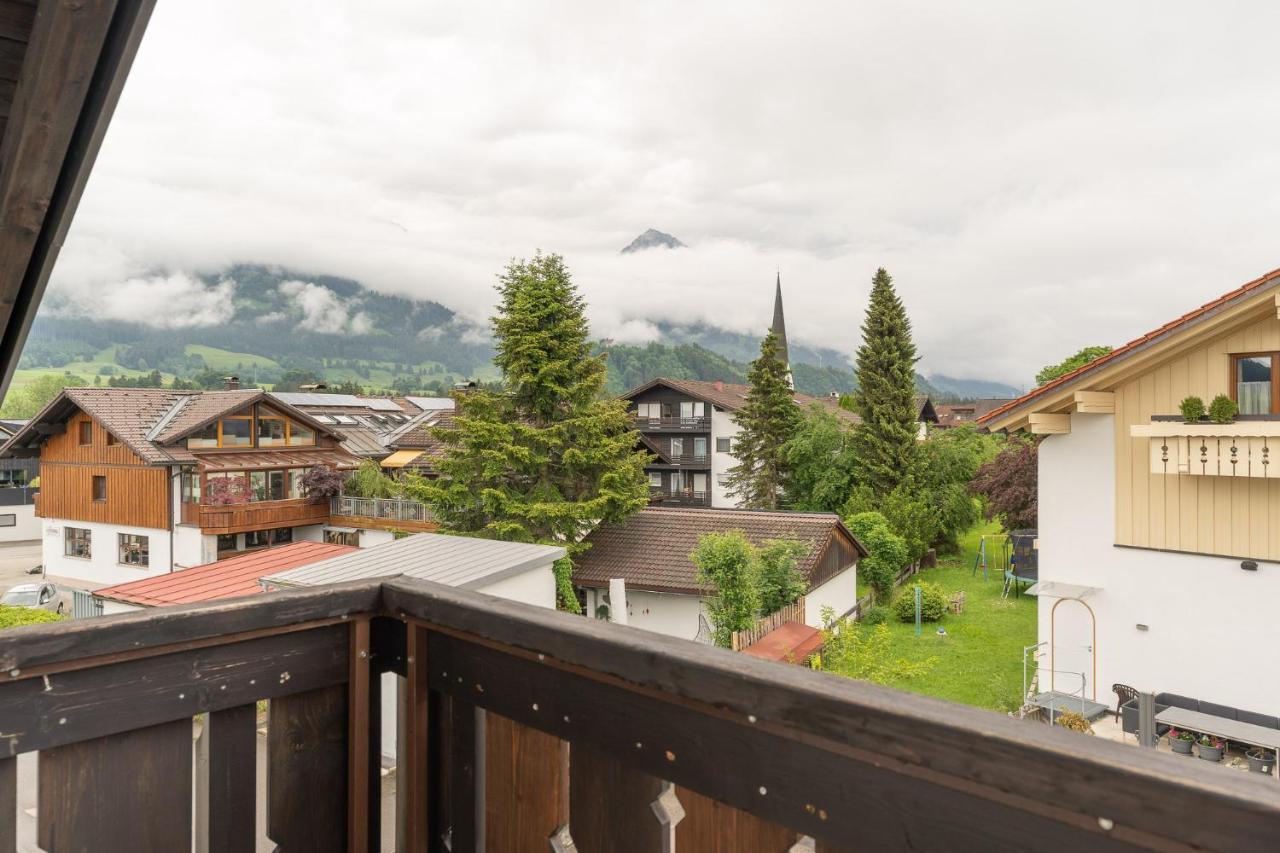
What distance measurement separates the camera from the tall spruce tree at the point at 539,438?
16250 mm

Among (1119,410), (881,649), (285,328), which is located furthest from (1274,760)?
(285,328)

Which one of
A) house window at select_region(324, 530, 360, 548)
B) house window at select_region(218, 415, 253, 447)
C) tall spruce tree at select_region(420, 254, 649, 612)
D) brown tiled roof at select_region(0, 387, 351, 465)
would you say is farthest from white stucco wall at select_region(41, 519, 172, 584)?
tall spruce tree at select_region(420, 254, 649, 612)

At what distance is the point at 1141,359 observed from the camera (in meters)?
8.08

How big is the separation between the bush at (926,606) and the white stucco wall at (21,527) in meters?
33.9

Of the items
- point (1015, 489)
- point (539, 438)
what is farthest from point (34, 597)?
point (1015, 489)

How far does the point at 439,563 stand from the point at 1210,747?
323 inches

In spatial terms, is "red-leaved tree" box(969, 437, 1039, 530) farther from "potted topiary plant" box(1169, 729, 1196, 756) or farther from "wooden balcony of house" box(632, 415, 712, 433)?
"wooden balcony of house" box(632, 415, 712, 433)

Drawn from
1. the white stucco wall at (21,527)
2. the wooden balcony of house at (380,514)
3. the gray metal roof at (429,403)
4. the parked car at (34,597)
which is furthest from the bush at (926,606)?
the white stucco wall at (21,527)

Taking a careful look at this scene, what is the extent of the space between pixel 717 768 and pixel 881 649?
44.2 feet

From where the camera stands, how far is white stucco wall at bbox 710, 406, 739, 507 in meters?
30.8

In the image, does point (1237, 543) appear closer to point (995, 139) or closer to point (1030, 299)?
point (995, 139)

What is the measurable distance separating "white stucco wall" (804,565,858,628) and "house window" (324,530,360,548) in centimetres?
1381

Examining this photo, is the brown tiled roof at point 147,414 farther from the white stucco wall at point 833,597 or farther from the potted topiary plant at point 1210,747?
the potted topiary plant at point 1210,747

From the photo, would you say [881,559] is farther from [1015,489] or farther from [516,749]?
[516,749]
